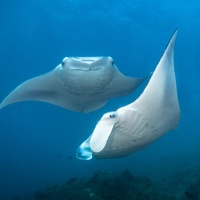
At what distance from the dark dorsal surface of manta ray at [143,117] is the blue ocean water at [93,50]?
15.5 m

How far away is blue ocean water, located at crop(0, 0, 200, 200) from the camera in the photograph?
21266 mm

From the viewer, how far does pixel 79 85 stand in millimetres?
5102

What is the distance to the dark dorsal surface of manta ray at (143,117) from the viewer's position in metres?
3.08

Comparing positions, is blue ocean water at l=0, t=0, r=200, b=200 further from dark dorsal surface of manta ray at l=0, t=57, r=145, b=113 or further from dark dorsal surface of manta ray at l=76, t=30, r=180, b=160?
dark dorsal surface of manta ray at l=76, t=30, r=180, b=160

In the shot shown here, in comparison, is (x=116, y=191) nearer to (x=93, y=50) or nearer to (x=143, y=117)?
(x=143, y=117)

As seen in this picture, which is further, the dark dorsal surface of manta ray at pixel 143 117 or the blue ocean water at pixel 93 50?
the blue ocean water at pixel 93 50

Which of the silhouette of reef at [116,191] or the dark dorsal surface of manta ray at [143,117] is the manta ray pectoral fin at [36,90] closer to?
the dark dorsal surface of manta ray at [143,117]

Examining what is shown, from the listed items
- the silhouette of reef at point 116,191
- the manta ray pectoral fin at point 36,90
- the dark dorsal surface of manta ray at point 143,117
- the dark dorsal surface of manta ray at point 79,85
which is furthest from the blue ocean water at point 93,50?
the dark dorsal surface of manta ray at point 143,117

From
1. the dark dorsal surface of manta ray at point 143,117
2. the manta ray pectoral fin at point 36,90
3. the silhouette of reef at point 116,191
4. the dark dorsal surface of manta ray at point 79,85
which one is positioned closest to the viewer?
the dark dorsal surface of manta ray at point 143,117

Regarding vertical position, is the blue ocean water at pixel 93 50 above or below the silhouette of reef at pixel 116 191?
above

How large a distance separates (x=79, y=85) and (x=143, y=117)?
7.43ft

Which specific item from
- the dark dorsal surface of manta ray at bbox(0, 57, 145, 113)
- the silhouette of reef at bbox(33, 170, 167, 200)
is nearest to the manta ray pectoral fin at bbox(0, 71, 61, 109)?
the dark dorsal surface of manta ray at bbox(0, 57, 145, 113)

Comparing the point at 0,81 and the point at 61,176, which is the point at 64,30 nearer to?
the point at 0,81

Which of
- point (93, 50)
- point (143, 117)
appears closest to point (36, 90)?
point (143, 117)
